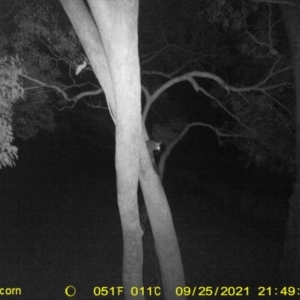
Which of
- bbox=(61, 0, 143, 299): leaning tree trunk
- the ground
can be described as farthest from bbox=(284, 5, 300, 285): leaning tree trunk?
bbox=(61, 0, 143, 299): leaning tree trunk

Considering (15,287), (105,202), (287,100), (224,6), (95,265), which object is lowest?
(15,287)

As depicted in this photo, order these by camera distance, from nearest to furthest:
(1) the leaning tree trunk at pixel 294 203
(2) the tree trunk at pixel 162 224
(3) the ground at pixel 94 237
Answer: (2) the tree trunk at pixel 162 224 < (1) the leaning tree trunk at pixel 294 203 < (3) the ground at pixel 94 237

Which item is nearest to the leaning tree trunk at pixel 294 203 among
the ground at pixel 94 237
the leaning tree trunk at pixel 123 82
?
the ground at pixel 94 237

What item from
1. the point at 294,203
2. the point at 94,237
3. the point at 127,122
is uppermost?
the point at 94,237

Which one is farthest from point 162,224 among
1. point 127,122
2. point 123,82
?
point 123,82

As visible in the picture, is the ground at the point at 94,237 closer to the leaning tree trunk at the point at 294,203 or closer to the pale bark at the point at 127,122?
the leaning tree trunk at the point at 294,203

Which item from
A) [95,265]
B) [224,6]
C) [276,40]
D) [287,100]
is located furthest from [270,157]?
[95,265]

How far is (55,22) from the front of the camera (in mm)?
9914

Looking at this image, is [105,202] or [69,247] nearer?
[69,247]

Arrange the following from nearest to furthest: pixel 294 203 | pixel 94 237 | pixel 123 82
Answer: pixel 123 82 → pixel 294 203 → pixel 94 237

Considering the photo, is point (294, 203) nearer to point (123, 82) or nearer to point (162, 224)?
point (162, 224)

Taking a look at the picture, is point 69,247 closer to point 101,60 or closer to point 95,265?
point 95,265

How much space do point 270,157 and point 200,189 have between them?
13354mm

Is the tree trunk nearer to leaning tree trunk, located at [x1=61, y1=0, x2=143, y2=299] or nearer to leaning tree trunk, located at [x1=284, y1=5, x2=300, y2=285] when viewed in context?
leaning tree trunk, located at [x1=61, y1=0, x2=143, y2=299]
